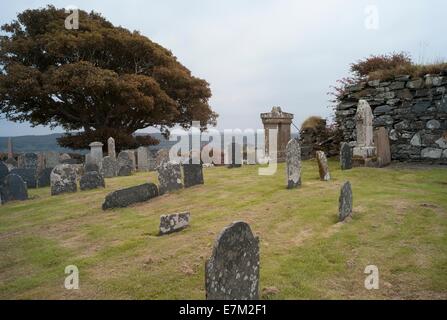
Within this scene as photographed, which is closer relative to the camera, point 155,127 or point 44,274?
point 44,274

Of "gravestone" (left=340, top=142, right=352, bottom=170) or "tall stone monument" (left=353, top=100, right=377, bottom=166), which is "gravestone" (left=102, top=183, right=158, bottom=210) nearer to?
"gravestone" (left=340, top=142, right=352, bottom=170)

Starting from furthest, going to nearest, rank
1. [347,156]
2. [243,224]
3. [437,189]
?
1. [347,156]
2. [437,189]
3. [243,224]

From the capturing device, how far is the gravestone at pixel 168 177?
10.3 m

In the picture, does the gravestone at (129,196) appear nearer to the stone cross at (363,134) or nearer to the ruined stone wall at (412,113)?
the stone cross at (363,134)

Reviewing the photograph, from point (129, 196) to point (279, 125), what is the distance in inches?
412

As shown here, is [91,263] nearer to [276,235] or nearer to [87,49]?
[276,235]

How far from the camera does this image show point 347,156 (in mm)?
12328

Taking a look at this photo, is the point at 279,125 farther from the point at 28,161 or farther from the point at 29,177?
the point at 28,161

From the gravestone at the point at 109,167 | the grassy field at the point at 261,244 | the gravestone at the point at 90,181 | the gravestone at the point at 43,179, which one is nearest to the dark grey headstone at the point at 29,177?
the gravestone at the point at 43,179

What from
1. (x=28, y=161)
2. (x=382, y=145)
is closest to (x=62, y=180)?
(x=28, y=161)

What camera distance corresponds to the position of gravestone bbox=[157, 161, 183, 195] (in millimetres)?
10297

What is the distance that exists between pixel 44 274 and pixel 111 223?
2.49m

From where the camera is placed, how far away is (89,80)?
2186 centimetres
